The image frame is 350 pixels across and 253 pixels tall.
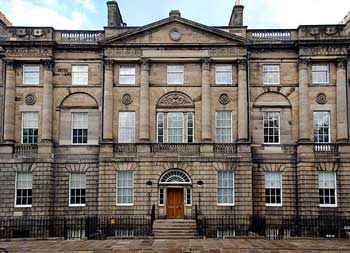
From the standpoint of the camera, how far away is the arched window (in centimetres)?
2922

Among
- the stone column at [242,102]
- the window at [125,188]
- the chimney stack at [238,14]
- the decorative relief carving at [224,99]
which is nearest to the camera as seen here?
the window at [125,188]

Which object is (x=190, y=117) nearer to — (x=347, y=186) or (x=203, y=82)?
(x=203, y=82)

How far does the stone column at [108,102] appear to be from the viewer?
29797mm

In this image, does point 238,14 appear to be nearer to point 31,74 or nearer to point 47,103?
point 47,103

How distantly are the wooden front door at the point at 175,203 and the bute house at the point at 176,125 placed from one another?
2.8 inches

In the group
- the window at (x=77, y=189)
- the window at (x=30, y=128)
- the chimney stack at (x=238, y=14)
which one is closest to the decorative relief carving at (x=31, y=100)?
the window at (x=30, y=128)

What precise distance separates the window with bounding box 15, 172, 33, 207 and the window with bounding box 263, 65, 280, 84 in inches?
695

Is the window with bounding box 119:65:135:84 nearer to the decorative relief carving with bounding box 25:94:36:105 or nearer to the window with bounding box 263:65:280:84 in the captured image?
the decorative relief carving with bounding box 25:94:36:105

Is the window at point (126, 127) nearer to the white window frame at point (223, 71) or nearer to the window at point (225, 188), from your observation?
the white window frame at point (223, 71)

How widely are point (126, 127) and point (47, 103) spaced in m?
5.64

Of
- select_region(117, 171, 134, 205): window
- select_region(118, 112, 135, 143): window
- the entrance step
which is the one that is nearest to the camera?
the entrance step

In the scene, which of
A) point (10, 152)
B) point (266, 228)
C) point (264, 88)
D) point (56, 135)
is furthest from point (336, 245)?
point (10, 152)

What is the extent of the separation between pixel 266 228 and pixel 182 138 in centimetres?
819

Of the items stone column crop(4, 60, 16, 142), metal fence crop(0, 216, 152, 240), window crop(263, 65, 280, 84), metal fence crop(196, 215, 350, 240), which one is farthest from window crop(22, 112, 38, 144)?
window crop(263, 65, 280, 84)
